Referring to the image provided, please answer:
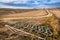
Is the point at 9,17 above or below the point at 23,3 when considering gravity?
below

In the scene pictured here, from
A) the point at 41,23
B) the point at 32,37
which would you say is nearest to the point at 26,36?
A: the point at 32,37

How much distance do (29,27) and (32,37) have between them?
0.41 ft

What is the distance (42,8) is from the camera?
161 cm

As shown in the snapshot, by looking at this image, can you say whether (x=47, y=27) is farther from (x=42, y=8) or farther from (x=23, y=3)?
(x=23, y=3)

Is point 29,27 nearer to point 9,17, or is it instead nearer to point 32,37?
point 32,37

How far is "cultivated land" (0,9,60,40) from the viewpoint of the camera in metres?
1.54

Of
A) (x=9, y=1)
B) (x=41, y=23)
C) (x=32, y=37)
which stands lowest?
(x=32, y=37)

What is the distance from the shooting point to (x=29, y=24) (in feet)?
5.17

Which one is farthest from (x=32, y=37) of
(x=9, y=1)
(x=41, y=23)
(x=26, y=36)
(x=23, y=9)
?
(x=9, y=1)

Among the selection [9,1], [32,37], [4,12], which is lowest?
[32,37]

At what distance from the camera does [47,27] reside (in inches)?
61.7

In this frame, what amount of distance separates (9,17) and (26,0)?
0.29 meters

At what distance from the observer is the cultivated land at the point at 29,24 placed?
5.05ft

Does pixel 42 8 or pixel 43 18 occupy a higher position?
pixel 42 8
